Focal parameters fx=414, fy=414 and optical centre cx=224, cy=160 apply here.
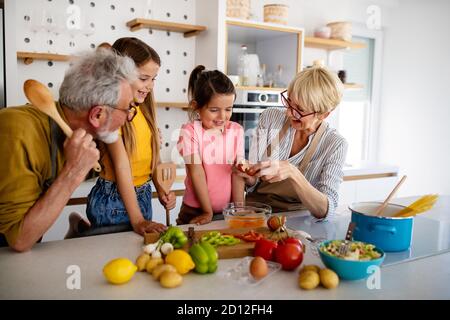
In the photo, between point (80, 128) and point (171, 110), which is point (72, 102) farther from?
point (171, 110)

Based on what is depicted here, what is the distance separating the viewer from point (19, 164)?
3.67ft

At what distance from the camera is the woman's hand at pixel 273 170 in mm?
1462

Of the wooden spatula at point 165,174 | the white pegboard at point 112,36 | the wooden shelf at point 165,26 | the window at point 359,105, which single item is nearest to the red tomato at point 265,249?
the wooden spatula at point 165,174

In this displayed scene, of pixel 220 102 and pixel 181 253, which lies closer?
pixel 181 253

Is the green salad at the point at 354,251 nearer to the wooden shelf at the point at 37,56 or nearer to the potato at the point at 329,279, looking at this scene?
the potato at the point at 329,279

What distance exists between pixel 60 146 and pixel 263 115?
3.30 ft

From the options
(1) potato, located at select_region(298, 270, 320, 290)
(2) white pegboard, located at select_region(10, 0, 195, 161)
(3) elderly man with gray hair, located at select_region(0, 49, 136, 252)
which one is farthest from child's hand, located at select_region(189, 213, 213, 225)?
(2) white pegboard, located at select_region(10, 0, 195, 161)

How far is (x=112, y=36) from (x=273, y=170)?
1.97 metres

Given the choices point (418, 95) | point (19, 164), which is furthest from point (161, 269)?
point (418, 95)

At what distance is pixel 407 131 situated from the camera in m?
4.03

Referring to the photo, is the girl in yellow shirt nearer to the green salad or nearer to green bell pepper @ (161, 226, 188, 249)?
green bell pepper @ (161, 226, 188, 249)

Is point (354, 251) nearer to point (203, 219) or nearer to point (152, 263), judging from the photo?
point (152, 263)
